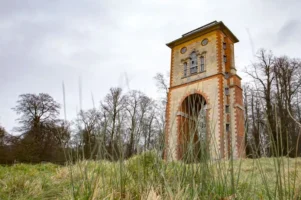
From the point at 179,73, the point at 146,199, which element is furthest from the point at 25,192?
the point at 179,73

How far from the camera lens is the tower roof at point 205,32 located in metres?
16.3

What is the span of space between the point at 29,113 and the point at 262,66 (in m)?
Result: 21.1

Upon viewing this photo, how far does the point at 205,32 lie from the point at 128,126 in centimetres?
1568

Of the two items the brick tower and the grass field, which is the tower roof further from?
the grass field

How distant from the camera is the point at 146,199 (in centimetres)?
163

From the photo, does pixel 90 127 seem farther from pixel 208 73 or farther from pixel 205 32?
pixel 205 32

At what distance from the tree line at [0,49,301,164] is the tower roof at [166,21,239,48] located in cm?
326

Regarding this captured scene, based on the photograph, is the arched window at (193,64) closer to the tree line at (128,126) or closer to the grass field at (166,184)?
the tree line at (128,126)

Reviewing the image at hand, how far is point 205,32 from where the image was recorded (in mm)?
16875

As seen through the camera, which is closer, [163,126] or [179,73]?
[163,126]

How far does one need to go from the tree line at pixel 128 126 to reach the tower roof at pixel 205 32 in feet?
10.7

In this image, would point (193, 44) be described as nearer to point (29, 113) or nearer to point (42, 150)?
point (42, 150)

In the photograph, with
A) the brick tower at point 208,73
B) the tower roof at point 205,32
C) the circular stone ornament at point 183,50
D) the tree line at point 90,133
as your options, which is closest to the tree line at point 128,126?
the tree line at point 90,133

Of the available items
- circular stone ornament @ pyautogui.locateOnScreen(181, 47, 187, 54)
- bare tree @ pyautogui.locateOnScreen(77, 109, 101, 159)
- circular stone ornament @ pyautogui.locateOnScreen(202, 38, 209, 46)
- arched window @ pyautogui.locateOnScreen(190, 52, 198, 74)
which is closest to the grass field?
bare tree @ pyautogui.locateOnScreen(77, 109, 101, 159)
